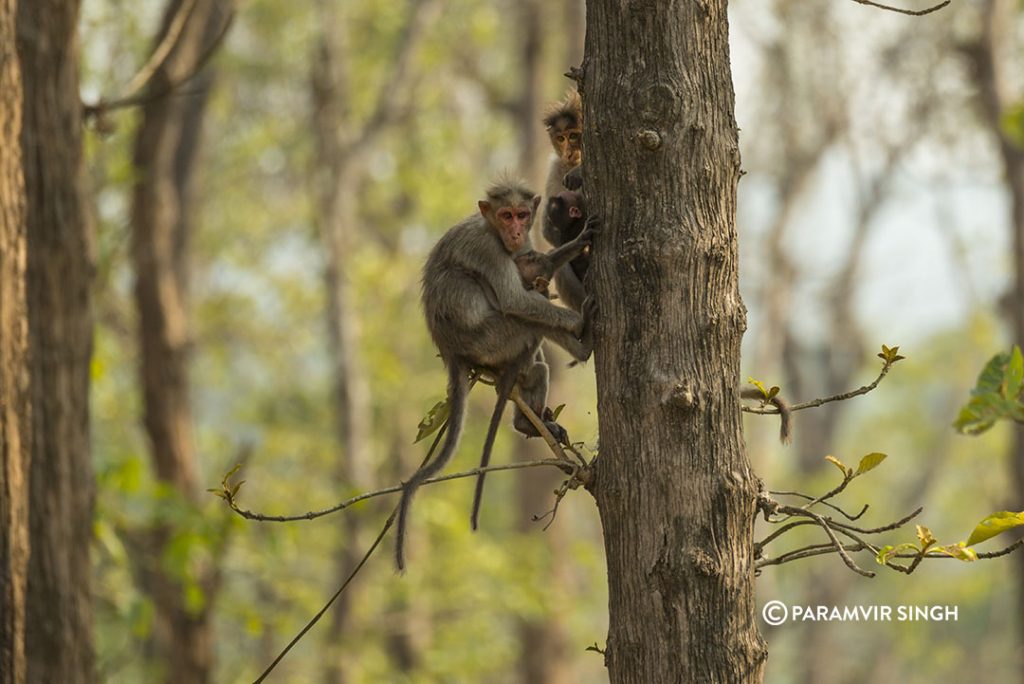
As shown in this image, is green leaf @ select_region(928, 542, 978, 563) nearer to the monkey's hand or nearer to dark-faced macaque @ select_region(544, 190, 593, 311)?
the monkey's hand

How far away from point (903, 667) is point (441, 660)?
72.2 feet

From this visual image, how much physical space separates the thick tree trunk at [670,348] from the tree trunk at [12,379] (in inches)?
102

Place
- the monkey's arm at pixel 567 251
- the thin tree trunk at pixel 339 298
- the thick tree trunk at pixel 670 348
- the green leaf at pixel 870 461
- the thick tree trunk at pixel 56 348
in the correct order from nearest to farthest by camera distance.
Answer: the thick tree trunk at pixel 670 348
the green leaf at pixel 870 461
the monkey's arm at pixel 567 251
the thick tree trunk at pixel 56 348
the thin tree trunk at pixel 339 298

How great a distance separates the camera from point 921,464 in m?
31.0

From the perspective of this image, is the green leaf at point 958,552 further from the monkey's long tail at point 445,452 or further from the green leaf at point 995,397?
the monkey's long tail at point 445,452

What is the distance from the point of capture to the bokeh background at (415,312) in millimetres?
13719

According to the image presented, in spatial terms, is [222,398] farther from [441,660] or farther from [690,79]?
[690,79]

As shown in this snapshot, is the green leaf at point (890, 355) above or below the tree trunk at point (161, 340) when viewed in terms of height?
below

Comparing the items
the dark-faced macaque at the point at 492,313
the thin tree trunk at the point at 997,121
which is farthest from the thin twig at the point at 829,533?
the thin tree trunk at the point at 997,121

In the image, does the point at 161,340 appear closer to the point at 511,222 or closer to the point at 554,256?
the point at 511,222

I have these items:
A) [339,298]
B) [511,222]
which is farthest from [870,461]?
[339,298]


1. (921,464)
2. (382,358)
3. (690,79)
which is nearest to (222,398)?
(382,358)

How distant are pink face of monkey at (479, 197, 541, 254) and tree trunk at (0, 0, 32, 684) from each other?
1.79 m

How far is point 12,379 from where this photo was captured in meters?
4.74
